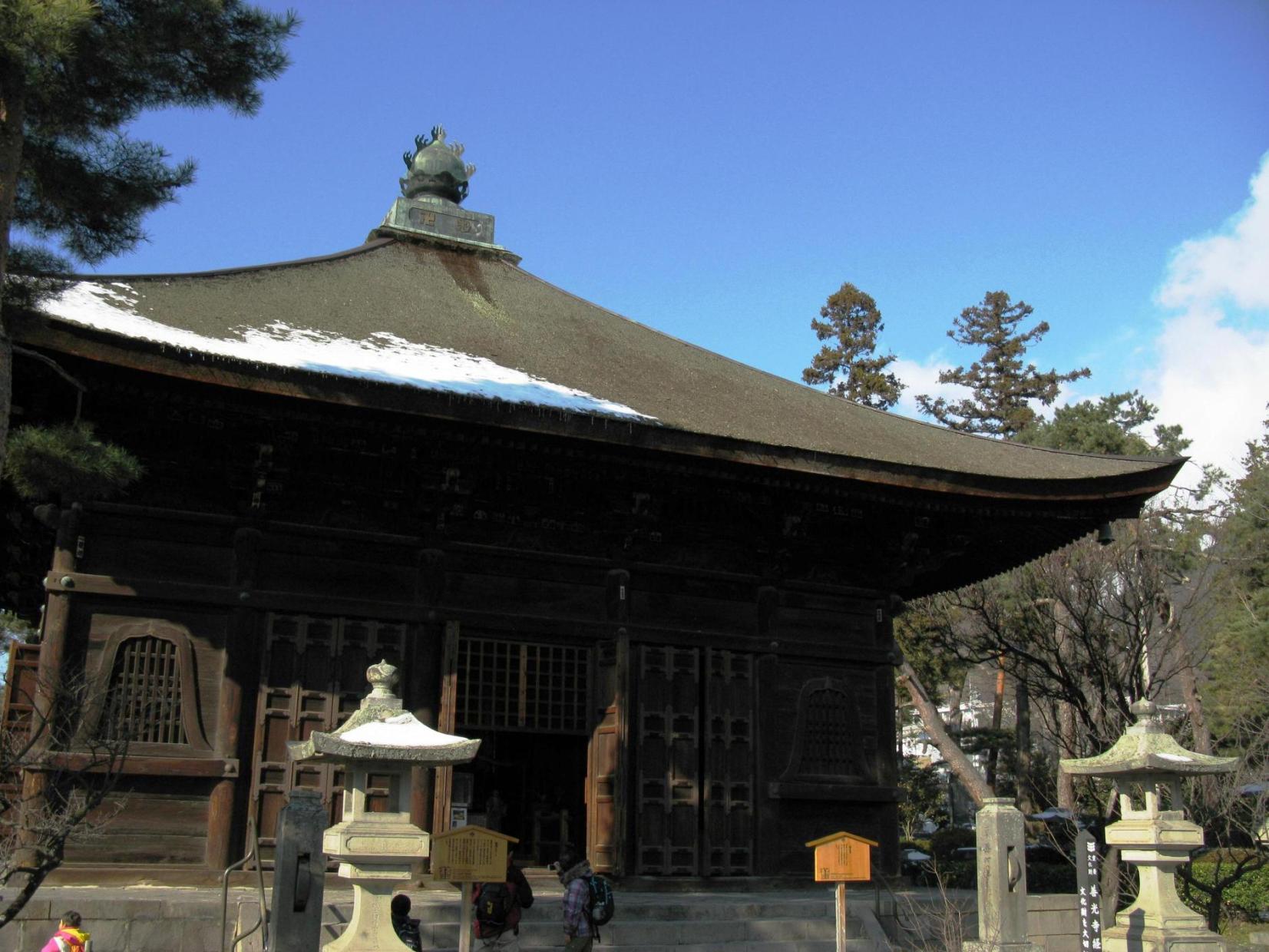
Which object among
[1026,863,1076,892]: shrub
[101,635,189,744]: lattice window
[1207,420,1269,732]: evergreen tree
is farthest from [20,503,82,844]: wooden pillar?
[1207,420,1269,732]: evergreen tree

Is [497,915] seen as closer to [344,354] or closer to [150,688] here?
[150,688]

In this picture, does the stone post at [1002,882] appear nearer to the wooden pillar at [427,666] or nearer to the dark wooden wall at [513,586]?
the dark wooden wall at [513,586]

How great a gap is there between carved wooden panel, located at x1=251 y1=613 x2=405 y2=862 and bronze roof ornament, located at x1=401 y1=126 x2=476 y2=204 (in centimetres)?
849

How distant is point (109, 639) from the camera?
1027 cm

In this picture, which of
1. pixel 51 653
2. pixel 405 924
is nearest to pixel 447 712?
pixel 405 924

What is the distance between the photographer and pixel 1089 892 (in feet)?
34.2

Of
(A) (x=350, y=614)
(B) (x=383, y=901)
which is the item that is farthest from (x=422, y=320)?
(B) (x=383, y=901)

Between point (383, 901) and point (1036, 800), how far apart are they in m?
31.7

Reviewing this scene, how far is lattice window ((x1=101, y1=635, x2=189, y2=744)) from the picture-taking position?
10203 millimetres

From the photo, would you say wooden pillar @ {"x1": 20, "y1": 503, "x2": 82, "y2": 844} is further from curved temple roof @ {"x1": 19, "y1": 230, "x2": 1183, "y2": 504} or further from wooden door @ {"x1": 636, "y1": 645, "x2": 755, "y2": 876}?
wooden door @ {"x1": 636, "y1": 645, "x2": 755, "y2": 876}

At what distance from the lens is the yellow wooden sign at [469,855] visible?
8.62m

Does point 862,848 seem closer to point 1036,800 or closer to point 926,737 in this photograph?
point 1036,800

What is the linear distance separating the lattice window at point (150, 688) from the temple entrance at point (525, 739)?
93.8 inches

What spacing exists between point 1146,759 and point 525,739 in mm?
8960
